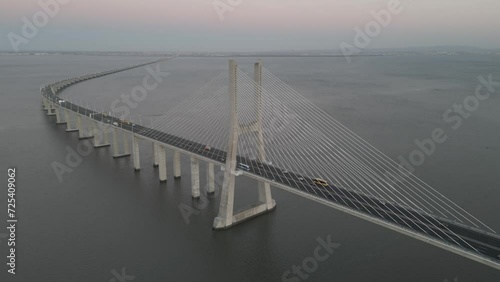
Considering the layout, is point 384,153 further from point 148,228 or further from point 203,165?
point 148,228

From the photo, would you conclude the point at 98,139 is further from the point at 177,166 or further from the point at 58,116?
the point at 58,116

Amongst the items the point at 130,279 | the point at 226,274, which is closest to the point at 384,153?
the point at 226,274

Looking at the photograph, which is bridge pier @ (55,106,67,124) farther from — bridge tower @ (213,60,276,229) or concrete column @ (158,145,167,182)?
bridge tower @ (213,60,276,229)

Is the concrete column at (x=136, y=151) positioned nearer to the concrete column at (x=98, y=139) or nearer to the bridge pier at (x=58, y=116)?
the concrete column at (x=98, y=139)

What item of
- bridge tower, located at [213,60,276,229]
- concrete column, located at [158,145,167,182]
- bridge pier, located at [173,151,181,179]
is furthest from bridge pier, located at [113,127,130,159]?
bridge tower, located at [213,60,276,229]

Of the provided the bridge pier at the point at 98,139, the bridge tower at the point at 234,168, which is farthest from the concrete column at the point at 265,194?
the bridge pier at the point at 98,139

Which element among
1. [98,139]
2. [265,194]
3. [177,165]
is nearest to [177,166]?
[177,165]
